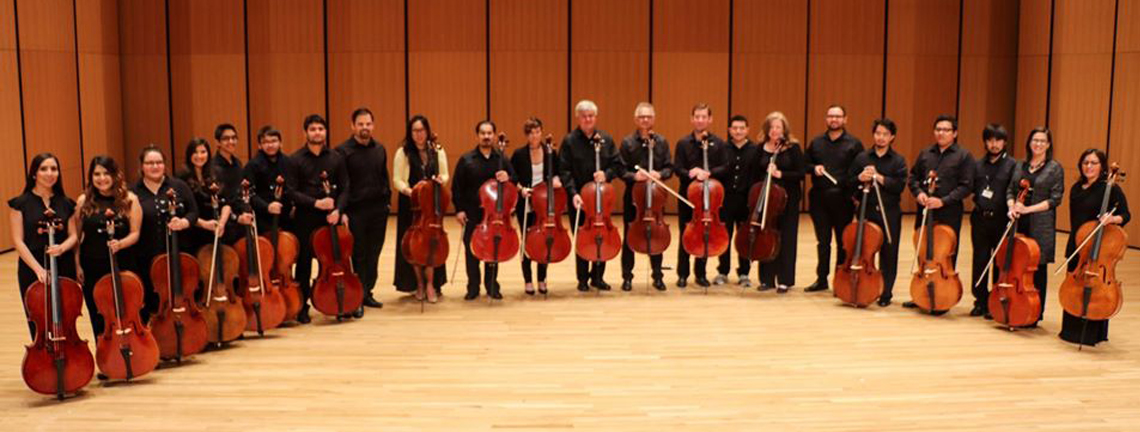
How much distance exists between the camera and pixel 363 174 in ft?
20.8

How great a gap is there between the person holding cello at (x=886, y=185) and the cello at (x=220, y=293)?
3.67 meters

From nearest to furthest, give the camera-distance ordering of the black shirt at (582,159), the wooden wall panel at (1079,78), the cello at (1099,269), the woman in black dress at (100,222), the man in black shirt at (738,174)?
the woman in black dress at (100,222)
the cello at (1099,269)
the black shirt at (582,159)
the man in black shirt at (738,174)
the wooden wall panel at (1079,78)

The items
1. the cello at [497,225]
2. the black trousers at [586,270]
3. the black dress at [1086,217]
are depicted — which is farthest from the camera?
the black trousers at [586,270]

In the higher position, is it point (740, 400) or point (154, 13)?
point (154, 13)

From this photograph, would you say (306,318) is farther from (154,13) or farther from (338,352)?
(154,13)

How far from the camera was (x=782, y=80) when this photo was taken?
1105cm

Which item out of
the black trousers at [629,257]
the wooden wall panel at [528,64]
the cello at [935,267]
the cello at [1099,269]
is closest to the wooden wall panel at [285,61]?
the wooden wall panel at [528,64]

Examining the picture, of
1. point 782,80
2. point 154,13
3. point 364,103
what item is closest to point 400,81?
point 364,103

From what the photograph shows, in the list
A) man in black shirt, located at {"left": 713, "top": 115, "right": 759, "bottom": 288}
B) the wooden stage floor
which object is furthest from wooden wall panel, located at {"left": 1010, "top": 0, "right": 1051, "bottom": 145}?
man in black shirt, located at {"left": 713, "top": 115, "right": 759, "bottom": 288}

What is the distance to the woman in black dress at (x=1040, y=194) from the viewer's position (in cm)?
574

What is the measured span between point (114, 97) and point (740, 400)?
27.2 feet

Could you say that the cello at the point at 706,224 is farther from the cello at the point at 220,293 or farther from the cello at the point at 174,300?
the cello at the point at 174,300

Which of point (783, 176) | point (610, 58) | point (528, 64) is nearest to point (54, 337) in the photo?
point (783, 176)

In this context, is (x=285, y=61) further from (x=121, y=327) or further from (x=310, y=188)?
→ (x=121, y=327)
